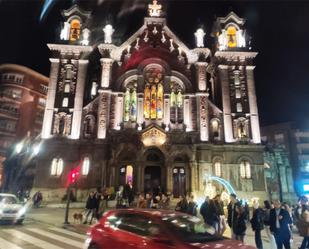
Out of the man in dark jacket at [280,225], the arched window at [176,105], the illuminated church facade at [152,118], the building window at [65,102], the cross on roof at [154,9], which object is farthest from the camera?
the cross on roof at [154,9]

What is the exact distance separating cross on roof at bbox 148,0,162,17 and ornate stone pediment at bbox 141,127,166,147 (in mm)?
15932

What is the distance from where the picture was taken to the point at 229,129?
32.7 m

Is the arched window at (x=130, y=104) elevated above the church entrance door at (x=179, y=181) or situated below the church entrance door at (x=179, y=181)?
above

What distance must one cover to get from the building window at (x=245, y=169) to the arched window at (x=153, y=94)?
10.9 metres

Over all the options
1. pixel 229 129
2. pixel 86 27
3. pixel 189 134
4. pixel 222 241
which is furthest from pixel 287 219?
pixel 86 27

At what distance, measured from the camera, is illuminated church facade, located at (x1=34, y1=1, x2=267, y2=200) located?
30500 millimetres

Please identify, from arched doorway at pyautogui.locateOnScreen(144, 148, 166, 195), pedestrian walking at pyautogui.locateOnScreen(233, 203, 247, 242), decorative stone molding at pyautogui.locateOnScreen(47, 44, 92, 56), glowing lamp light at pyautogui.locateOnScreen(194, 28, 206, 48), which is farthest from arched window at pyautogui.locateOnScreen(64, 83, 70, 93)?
pedestrian walking at pyautogui.locateOnScreen(233, 203, 247, 242)

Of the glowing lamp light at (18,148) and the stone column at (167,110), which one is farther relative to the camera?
the glowing lamp light at (18,148)

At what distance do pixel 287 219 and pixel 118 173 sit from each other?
22640 millimetres

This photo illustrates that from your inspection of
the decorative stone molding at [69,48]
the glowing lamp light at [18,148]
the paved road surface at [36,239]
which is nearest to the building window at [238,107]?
the decorative stone molding at [69,48]

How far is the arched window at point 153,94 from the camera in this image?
32.5 m

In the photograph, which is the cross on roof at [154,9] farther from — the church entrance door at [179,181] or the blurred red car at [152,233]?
the blurred red car at [152,233]

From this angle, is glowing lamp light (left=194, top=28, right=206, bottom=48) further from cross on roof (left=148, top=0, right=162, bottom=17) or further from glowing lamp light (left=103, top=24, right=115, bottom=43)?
glowing lamp light (left=103, top=24, right=115, bottom=43)

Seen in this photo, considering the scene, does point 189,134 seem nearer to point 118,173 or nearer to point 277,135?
point 118,173
